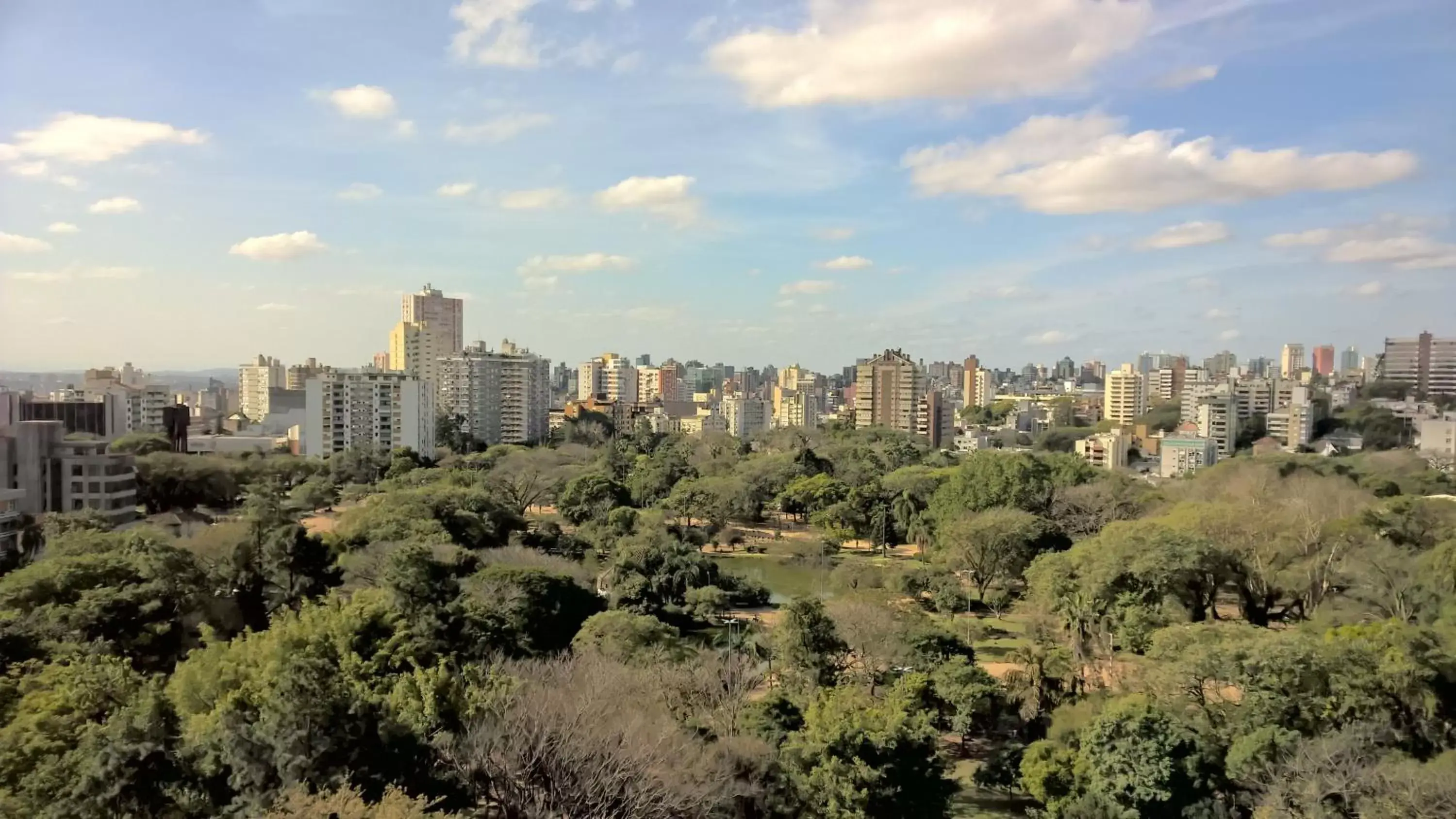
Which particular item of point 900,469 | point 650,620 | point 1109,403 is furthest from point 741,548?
point 1109,403

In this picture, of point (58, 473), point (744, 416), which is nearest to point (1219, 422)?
point (744, 416)

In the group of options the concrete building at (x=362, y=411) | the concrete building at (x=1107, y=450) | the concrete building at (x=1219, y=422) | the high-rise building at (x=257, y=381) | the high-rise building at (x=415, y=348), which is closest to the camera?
the concrete building at (x=362, y=411)

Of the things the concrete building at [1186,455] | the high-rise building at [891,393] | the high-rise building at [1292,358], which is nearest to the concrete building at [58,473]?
the concrete building at [1186,455]

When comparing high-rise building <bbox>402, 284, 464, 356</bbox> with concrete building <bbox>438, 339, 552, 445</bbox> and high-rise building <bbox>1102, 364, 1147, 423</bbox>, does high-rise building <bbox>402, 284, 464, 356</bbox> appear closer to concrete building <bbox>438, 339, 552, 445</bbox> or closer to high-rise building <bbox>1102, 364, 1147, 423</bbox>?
concrete building <bbox>438, 339, 552, 445</bbox>

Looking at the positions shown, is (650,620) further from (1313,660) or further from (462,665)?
(1313,660)

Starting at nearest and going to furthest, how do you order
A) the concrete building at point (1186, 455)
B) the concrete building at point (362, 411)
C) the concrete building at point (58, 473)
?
the concrete building at point (58, 473) < the concrete building at point (362, 411) < the concrete building at point (1186, 455)

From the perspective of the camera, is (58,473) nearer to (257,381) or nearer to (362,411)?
(362,411)

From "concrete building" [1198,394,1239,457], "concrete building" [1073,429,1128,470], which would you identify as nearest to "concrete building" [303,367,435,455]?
"concrete building" [1073,429,1128,470]

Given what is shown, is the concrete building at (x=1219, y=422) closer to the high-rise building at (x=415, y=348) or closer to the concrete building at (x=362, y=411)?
the concrete building at (x=362, y=411)
